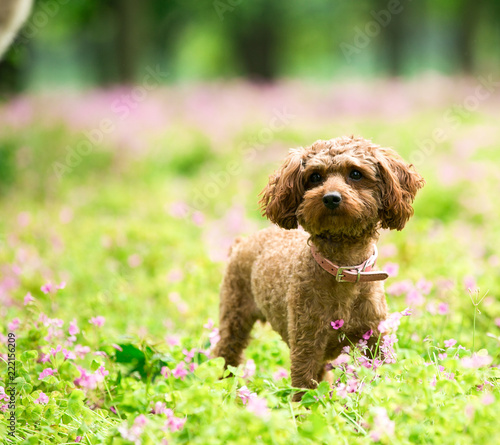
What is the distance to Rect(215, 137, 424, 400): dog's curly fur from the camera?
3.26m

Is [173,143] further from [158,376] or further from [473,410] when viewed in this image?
[473,410]

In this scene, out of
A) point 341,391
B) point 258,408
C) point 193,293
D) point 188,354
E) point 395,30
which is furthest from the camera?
point 395,30

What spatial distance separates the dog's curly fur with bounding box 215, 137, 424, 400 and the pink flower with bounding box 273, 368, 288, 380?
1.47 feet

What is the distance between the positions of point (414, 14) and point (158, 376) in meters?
29.3

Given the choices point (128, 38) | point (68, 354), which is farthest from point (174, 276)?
point (128, 38)

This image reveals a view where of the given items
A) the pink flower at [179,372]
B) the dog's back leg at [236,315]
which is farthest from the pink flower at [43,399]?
the dog's back leg at [236,315]

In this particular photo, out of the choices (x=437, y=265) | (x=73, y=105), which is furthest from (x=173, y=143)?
(x=437, y=265)

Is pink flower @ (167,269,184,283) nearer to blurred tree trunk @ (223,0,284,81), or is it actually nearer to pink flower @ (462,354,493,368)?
pink flower @ (462,354,493,368)

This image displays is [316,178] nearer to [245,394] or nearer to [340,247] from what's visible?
[340,247]

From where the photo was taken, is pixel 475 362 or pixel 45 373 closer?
pixel 475 362

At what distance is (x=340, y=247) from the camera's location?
343cm

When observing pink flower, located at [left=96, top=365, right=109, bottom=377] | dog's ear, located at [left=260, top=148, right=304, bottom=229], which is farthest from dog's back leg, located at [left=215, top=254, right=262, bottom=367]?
pink flower, located at [left=96, top=365, right=109, bottom=377]

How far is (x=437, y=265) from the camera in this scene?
243 inches

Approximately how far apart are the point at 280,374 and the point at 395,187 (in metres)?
1.51
